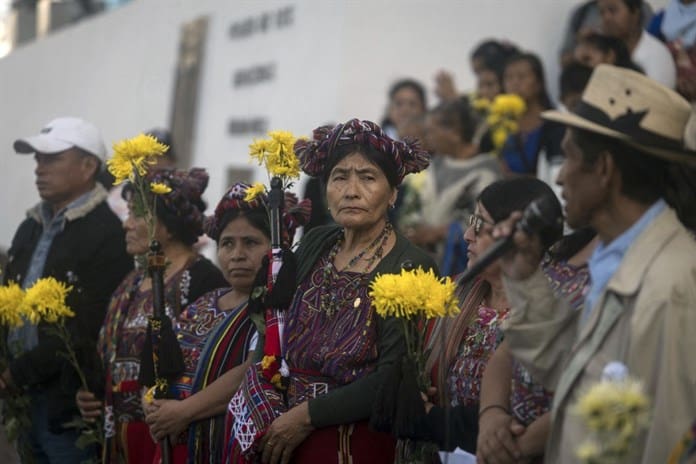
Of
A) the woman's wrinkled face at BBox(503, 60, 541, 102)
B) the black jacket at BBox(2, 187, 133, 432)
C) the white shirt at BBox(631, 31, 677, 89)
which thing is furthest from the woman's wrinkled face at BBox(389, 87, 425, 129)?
the black jacket at BBox(2, 187, 133, 432)

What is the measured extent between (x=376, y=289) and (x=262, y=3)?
7837 mm

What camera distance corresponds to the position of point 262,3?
37.0 feet

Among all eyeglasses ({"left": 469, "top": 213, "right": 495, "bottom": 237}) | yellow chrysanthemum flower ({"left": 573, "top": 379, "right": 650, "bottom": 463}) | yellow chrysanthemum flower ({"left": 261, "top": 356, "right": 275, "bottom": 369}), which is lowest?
yellow chrysanthemum flower ({"left": 261, "top": 356, "right": 275, "bottom": 369})

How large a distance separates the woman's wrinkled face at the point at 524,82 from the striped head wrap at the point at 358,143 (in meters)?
3.72

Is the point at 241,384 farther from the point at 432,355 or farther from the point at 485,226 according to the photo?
the point at 485,226

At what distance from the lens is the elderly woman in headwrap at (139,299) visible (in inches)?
213

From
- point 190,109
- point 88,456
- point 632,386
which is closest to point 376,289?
point 632,386

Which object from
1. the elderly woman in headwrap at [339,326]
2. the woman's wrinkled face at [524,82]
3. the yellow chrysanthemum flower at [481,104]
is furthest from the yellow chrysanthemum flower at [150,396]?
the woman's wrinkled face at [524,82]

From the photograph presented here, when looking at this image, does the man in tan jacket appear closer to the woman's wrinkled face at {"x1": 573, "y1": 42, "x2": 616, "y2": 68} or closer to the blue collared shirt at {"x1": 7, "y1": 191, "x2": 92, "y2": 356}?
the blue collared shirt at {"x1": 7, "y1": 191, "x2": 92, "y2": 356}

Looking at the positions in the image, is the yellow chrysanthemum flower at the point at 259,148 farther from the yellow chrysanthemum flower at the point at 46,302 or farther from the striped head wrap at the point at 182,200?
the yellow chrysanthemum flower at the point at 46,302

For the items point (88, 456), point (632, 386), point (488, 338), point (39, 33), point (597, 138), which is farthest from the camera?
point (39, 33)

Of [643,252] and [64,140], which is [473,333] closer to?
[643,252]

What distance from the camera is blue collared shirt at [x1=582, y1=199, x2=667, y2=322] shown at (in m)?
3.34

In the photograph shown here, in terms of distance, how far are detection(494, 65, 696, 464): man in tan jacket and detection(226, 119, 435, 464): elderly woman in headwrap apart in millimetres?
761
